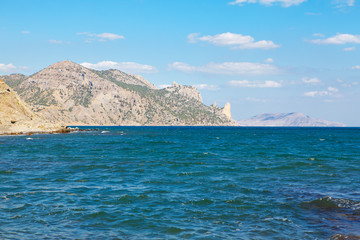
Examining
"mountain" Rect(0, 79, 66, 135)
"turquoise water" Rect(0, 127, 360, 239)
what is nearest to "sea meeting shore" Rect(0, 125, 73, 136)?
"mountain" Rect(0, 79, 66, 135)

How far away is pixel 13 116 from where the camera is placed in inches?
4518

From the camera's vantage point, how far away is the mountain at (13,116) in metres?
110

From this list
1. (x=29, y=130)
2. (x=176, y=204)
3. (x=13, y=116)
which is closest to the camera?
(x=176, y=204)

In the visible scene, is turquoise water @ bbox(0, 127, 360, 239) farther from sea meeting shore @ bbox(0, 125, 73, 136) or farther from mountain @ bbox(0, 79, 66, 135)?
mountain @ bbox(0, 79, 66, 135)

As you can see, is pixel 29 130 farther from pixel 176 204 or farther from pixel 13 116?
pixel 176 204

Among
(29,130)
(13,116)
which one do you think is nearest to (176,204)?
(13,116)

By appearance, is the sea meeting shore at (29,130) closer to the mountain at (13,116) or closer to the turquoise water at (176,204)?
the mountain at (13,116)

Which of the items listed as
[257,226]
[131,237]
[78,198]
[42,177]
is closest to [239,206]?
[257,226]

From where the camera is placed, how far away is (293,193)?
21719mm

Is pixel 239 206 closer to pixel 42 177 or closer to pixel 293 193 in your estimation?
pixel 293 193

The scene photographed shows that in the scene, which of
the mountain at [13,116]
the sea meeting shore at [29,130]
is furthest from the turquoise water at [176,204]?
the mountain at [13,116]

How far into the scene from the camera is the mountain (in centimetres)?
11031

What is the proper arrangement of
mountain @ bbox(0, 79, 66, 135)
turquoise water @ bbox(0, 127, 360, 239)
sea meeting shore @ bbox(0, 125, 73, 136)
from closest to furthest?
turquoise water @ bbox(0, 127, 360, 239)
sea meeting shore @ bbox(0, 125, 73, 136)
mountain @ bbox(0, 79, 66, 135)

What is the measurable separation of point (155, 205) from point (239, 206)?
488 cm
